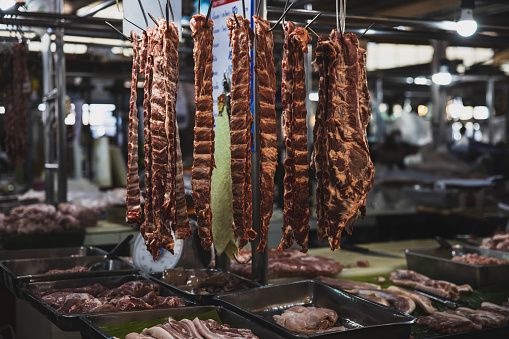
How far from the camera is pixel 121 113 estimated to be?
10.1 m

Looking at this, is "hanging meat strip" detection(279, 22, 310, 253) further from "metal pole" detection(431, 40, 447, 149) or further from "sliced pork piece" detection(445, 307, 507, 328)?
"metal pole" detection(431, 40, 447, 149)

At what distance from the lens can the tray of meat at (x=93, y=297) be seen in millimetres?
2807

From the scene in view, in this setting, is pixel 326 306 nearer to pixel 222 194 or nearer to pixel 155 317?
pixel 222 194

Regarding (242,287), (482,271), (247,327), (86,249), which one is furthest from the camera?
(86,249)

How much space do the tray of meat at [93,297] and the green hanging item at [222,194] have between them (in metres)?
0.37

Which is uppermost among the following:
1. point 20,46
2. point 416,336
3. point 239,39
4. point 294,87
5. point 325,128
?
point 20,46

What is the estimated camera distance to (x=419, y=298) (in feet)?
11.8

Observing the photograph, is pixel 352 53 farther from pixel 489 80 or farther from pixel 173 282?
pixel 489 80

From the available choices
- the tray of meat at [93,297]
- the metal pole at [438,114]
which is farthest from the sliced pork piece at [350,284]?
the metal pole at [438,114]

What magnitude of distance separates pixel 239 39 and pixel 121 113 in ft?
25.2

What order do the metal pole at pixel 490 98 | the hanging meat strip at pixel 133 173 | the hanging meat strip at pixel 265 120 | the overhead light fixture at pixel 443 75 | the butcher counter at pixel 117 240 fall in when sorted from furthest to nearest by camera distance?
the metal pole at pixel 490 98, the overhead light fixture at pixel 443 75, the butcher counter at pixel 117 240, the hanging meat strip at pixel 133 173, the hanging meat strip at pixel 265 120

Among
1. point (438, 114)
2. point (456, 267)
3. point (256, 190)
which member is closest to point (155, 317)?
point (256, 190)

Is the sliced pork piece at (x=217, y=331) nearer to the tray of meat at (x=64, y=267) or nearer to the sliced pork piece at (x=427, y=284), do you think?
the tray of meat at (x=64, y=267)

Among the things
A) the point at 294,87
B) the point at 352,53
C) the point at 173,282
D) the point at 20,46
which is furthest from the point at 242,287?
the point at 20,46
